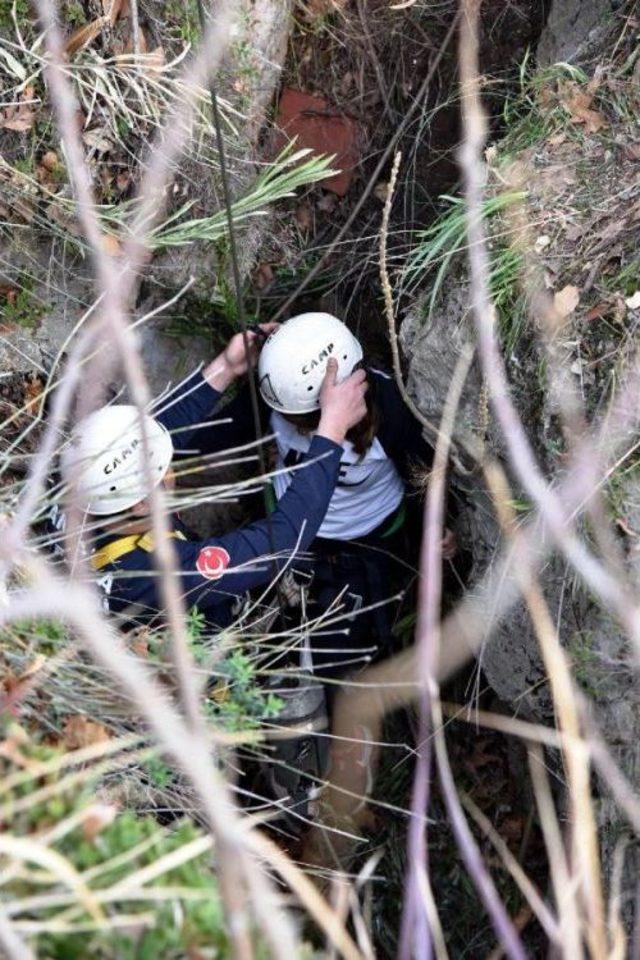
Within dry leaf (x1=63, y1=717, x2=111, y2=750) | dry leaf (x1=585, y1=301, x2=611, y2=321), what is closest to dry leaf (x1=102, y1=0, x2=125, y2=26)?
dry leaf (x1=585, y1=301, x2=611, y2=321)

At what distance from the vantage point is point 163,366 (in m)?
4.40

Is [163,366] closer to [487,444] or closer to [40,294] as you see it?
[40,294]

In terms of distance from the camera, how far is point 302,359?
370 cm

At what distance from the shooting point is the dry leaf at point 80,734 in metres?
2.42

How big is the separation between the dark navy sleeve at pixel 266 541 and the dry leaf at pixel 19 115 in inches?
57.3

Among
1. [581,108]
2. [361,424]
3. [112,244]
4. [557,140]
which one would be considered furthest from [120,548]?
[581,108]

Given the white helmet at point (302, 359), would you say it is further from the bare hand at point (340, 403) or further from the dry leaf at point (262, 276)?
the dry leaf at point (262, 276)

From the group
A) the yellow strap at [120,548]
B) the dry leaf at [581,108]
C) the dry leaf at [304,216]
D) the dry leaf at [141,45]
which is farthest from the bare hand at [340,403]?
the dry leaf at [141,45]

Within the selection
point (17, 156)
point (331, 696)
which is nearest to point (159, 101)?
point (17, 156)

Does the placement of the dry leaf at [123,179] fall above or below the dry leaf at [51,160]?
below

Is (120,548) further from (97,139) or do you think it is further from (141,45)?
(141,45)

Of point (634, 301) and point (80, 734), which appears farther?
→ point (634, 301)

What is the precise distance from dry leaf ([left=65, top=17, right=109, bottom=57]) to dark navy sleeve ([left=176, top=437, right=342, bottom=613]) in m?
1.54

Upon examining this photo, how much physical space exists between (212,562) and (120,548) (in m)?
0.29
